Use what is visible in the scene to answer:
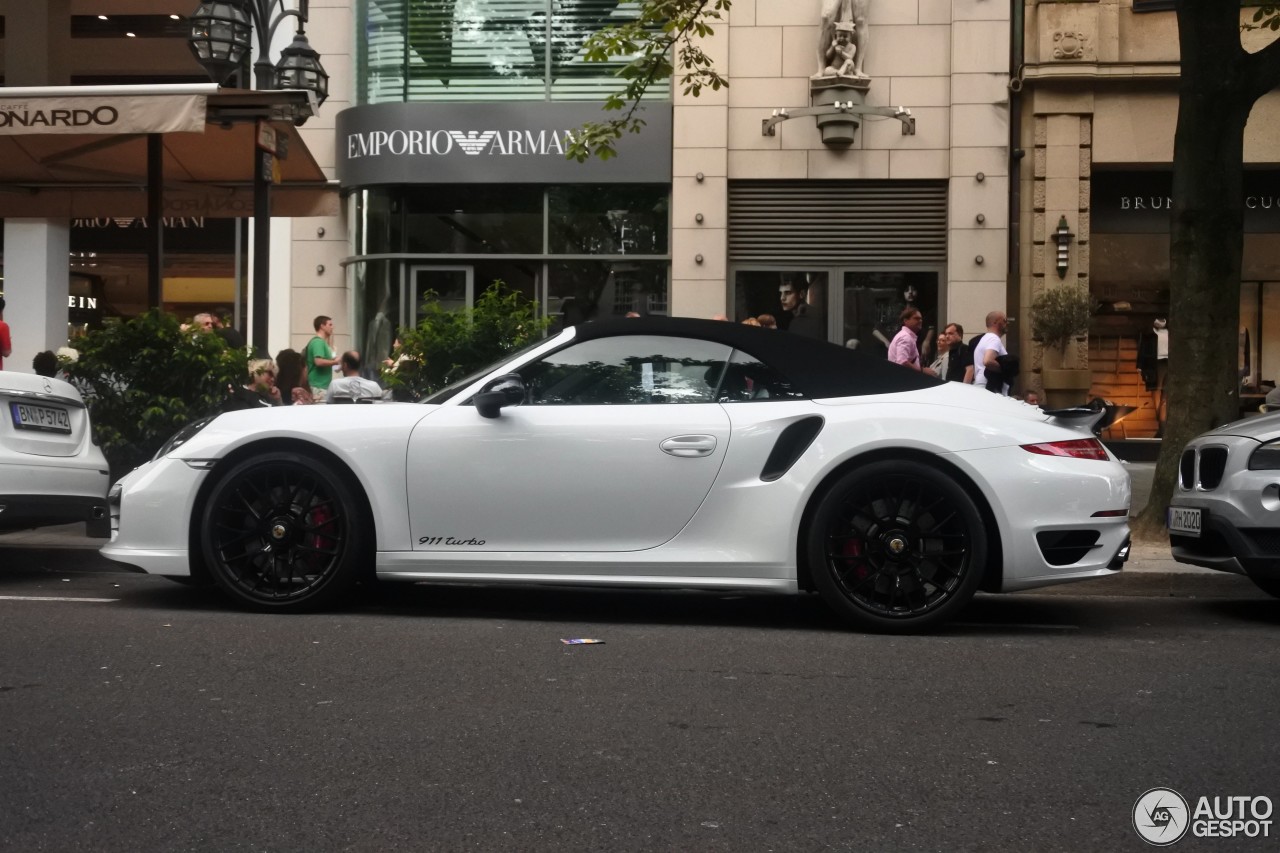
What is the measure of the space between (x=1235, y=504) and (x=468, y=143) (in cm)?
1361

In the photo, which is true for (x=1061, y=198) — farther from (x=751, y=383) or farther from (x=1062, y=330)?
(x=751, y=383)

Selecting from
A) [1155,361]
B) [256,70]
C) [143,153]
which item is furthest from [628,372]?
[1155,361]

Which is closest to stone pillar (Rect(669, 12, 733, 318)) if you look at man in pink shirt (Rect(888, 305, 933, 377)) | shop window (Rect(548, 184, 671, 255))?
shop window (Rect(548, 184, 671, 255))

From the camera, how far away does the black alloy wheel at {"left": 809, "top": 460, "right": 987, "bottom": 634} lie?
20.3ft

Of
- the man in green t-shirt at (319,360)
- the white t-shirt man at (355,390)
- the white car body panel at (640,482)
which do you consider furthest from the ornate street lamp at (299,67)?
the white car body panel at (640,482)

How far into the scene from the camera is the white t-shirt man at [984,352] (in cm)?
1411

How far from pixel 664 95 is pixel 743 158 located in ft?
4.27

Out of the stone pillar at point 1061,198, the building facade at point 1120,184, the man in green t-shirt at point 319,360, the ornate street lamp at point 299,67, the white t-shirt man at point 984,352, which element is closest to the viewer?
the white t-shirt man at point 984,352

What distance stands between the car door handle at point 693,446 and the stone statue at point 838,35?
13.0 metres

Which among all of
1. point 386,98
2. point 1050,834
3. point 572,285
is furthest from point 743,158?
point 1050,834

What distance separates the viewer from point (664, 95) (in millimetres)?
18875

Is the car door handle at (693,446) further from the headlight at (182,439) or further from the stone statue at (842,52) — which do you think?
the stone statue at (842,52)

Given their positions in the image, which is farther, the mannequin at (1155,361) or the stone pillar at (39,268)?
the stone pillar at (39,268)

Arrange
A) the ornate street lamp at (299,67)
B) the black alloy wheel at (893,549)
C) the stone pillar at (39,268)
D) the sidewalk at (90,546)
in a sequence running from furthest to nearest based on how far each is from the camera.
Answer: the stone pillar at (39,268) < the ornate street lamp at (299,67) < the sidewalk at (90,546) < the black alloy wheel at (893,549)
